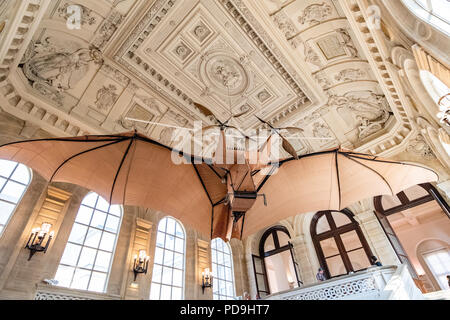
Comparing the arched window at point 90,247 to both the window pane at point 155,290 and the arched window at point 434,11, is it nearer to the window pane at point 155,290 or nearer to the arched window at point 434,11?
the window pane at point 155,290

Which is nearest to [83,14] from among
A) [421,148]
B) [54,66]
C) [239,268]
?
[54,66]

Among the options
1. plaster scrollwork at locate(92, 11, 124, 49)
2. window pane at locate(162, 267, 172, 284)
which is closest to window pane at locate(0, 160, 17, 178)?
plaster scrollwork at locate(92, 11, 124, 49)

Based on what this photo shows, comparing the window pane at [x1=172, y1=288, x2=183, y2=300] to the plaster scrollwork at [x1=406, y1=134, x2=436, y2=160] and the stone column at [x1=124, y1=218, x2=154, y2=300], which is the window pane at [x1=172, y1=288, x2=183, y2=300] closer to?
the stone column at [x1=124, y1=218, x2=154, y2=300]

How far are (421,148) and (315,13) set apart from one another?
4174 millimetres

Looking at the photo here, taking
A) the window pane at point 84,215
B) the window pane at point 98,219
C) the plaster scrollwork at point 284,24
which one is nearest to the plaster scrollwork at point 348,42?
the plaster scrollwork at point 284,24

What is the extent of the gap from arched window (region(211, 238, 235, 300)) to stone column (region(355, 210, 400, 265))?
4.26 m

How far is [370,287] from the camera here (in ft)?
14.1

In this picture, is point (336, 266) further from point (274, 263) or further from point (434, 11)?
point (434, 11)

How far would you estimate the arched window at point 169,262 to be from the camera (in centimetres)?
588

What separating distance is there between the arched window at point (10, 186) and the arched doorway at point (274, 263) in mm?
6824

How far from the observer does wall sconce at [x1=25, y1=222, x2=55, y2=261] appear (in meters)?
4.27

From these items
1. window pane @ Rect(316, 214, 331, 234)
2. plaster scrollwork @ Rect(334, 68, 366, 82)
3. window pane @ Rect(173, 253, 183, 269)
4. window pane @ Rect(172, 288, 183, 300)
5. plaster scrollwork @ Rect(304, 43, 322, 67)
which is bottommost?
window pane @ Rect(172, 288, 183, 300)
